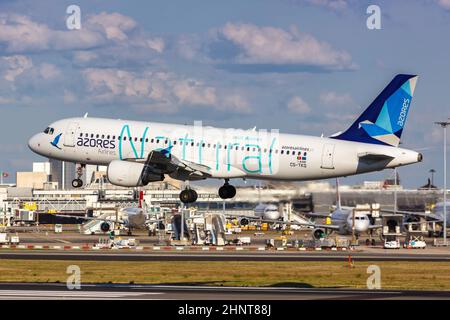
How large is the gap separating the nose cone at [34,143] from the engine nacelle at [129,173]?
9.25 meters

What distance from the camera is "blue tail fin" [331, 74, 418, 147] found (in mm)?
82625

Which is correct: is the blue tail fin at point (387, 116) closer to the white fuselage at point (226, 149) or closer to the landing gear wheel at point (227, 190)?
the white fuselage at point (226, 149)

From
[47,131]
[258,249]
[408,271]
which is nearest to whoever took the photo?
[408,271]

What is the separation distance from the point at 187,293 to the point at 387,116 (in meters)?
36.4

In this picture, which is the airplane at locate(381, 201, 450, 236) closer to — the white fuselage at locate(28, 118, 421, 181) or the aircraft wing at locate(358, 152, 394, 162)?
the white fuselage at locate(28, 118, 421, 181)

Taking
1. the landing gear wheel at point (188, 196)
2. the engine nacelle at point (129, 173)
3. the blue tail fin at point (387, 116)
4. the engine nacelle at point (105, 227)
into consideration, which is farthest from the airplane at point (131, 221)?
the blue tail fin at point (387, 116)

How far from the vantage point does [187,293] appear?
51.8 meters

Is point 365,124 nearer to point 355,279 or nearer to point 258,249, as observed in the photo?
point 355,279

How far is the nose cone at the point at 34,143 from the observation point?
90062 mm

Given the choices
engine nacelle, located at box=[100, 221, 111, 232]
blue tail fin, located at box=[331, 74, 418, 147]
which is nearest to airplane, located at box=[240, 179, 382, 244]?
engine nacelle, located at box=[100, 221, 111, 232]

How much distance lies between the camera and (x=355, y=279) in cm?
6812

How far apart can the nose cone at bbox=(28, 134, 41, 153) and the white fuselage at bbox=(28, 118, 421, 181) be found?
6.34 feet
